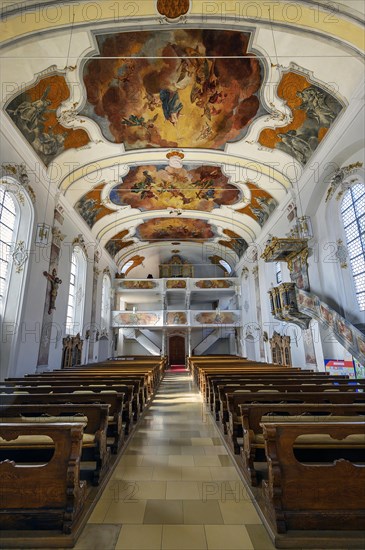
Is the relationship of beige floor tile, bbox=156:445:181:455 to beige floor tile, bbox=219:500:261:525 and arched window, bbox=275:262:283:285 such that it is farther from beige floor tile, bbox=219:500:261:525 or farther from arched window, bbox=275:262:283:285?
arched window, bbox=275:262:283:285

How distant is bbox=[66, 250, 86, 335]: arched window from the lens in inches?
503

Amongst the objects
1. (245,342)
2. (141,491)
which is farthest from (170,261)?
(141,491)

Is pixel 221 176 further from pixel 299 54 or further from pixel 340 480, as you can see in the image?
pixel 340 480

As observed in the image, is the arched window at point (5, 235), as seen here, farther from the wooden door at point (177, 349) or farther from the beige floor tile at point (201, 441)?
the wooden door at point (177, 349)

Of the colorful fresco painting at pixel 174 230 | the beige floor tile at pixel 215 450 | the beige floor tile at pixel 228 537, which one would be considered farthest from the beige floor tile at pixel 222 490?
the colorful fresco painting at pixel 174 230

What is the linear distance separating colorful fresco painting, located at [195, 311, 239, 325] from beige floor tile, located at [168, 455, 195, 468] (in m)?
15.2

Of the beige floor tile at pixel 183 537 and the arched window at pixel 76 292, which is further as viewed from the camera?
the arched window at pixel 76 292

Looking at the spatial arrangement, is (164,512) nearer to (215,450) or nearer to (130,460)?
(130,460)

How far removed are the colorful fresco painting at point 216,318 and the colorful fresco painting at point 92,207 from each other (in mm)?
8878

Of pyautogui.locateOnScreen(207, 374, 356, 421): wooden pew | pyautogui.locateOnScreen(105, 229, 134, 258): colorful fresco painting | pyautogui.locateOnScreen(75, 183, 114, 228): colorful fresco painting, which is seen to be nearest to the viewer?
pyautogui.locateOnScreen(207, 374, 356, 421): wooden pew

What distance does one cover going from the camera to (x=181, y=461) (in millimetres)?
3697

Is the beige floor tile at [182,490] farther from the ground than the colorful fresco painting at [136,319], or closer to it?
closer to it

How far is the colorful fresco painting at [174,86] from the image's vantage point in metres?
6.90

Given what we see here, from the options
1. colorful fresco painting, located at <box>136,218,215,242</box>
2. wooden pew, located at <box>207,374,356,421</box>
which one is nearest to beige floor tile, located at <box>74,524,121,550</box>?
wooden pew, located at <box>207,374,356,421</box>
